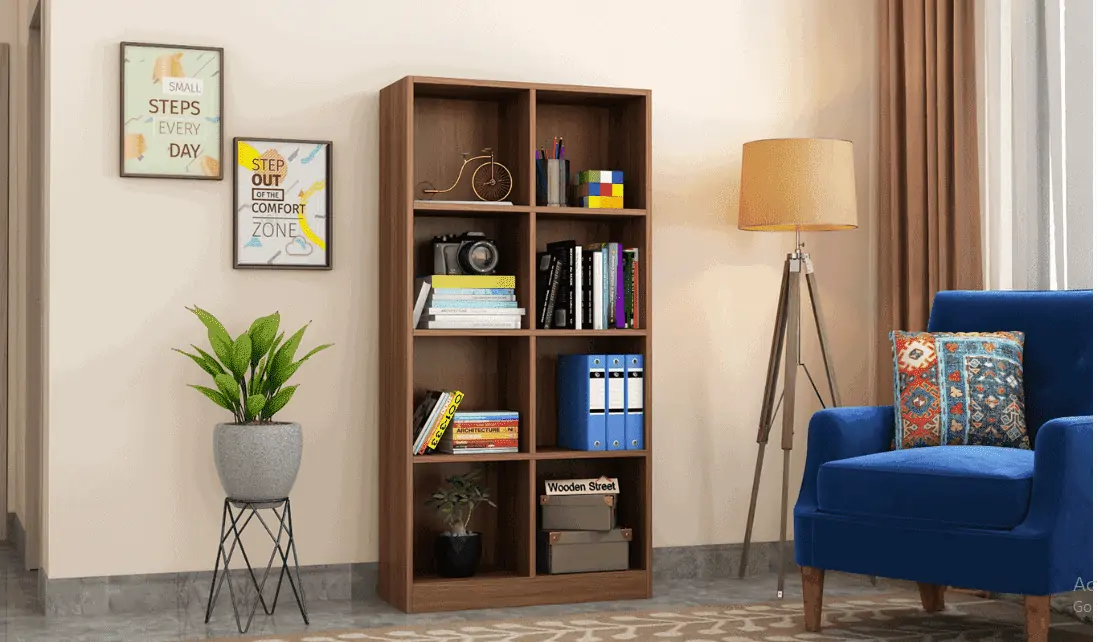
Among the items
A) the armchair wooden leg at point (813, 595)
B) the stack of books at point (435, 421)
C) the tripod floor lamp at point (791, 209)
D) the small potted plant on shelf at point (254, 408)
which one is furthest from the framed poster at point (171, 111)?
the armchair wooden leg at point (813, 595)

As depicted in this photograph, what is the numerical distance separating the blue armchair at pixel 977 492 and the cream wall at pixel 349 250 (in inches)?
33.1

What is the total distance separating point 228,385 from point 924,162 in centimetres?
246

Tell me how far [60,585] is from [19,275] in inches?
62.0

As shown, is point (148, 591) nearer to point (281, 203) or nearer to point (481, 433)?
point (481, 433)

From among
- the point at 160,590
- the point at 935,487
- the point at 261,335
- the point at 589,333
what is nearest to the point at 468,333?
the point at 589,333

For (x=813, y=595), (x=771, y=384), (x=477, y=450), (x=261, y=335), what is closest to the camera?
(x=813, y=595)

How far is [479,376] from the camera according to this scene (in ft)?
14.0

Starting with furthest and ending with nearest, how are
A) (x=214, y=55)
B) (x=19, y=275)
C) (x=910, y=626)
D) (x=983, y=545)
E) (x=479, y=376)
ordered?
(x=19, y=275)
(x=479, y=376)
(x=214, y=55)
(x=910, y=626)
(x=983, y=545)

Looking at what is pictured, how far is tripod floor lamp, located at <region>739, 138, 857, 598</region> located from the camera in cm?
413

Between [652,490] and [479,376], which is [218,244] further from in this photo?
[652,490]

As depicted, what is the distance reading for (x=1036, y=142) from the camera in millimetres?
4129

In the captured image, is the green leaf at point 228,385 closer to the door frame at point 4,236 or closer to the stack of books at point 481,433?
the stack of books at point 481,433

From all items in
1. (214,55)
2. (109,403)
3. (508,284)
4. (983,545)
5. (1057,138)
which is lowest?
(983,545)

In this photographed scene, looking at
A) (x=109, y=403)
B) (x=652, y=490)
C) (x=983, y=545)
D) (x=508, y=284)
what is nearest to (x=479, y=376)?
(x=508, y=284)
